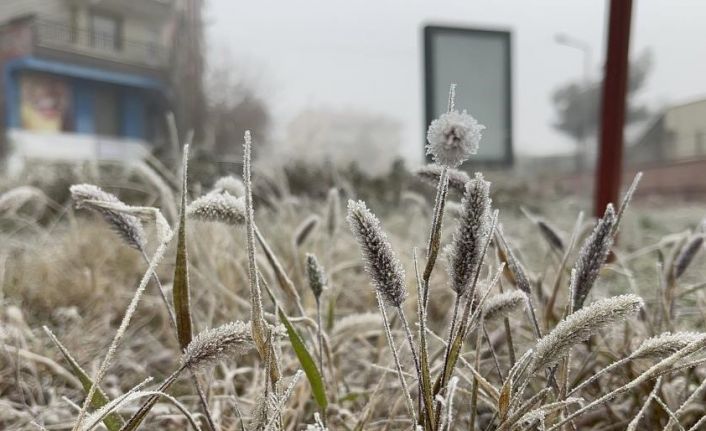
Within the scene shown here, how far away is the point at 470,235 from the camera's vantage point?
1.09 feet

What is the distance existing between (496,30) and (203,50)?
8.64 metres

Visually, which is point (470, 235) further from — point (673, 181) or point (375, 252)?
point (673, 181)

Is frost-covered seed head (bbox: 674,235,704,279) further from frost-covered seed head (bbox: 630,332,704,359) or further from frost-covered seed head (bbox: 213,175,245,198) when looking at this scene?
frost-covered seed head (bbox: 213,175,245,198)

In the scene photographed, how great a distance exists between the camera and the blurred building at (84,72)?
468 inches

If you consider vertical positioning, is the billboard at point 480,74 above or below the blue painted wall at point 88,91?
below

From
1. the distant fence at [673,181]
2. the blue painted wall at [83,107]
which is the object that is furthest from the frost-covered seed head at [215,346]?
the blue painted wall at [83,107]

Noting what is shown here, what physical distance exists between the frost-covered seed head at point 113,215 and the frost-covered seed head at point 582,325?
0.88 feet

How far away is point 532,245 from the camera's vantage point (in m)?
2.40

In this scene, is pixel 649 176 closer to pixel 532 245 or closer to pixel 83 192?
pixel 532 245

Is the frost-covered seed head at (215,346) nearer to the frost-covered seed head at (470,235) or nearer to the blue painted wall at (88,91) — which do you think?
the frost-covered seed head at (470,235)

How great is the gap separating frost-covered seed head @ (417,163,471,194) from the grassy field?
6 centimetres

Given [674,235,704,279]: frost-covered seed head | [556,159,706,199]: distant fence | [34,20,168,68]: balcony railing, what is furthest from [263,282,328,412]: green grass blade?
[34,20,168,68]: balcony railing

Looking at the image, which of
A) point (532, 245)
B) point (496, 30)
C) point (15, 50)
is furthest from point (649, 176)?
point (15, 50)

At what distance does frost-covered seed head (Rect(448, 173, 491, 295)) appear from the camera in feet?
1.08
